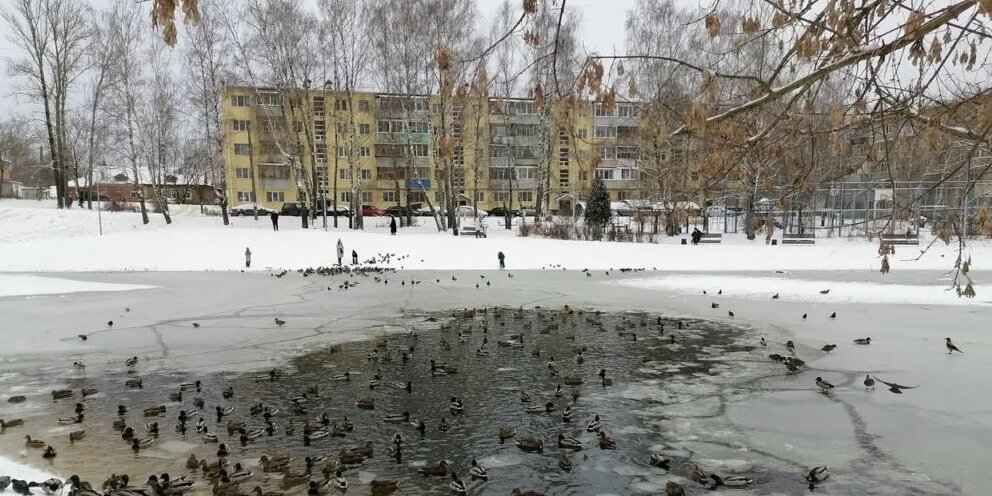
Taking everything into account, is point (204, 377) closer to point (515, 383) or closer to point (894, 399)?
point (515, 383)

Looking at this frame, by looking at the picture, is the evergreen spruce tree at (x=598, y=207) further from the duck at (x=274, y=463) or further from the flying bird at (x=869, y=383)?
the duck at (x=274, y=463)

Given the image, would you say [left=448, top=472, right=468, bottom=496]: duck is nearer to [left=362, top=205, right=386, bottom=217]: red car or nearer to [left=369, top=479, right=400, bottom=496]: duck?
[left=369, top=479, right=400, bottom=496]: duck

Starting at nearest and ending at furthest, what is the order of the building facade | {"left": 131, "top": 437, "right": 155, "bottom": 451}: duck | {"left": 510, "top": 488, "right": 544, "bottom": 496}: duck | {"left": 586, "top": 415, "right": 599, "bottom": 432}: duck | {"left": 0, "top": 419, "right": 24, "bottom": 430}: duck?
{"left": 510, "top": 488, "right": 544, "bottom": 496}: duck
{"left": 131, "top": 437, "right": 155, "bottom": 451}: duck
{"left": 586, "top": 415, "right": 599, "bottom": 432}: duck
{"left": 0, "top": 419, "right": 24, "bottom": 430}: duck
the building facade

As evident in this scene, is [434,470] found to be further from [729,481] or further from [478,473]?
[729,481]

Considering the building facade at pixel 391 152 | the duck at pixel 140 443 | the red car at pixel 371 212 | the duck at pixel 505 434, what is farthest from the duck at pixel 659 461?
the red car at pixel 371 212

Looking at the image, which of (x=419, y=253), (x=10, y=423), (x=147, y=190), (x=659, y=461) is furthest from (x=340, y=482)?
(x=147, y=190)

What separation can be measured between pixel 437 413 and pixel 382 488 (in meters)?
2.01

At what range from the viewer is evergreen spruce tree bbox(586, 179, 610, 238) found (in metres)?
38.4

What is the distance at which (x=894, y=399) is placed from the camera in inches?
293

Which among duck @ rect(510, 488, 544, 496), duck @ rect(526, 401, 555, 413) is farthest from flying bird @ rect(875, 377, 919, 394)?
duck @ rect(510, 488, 544, 496)


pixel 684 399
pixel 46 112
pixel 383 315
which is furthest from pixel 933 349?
Answer: pixel 46 112

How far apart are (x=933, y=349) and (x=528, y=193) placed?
58.2m

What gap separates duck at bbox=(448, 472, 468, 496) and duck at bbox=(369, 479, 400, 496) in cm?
46

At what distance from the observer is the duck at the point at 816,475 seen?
16.9 feet
